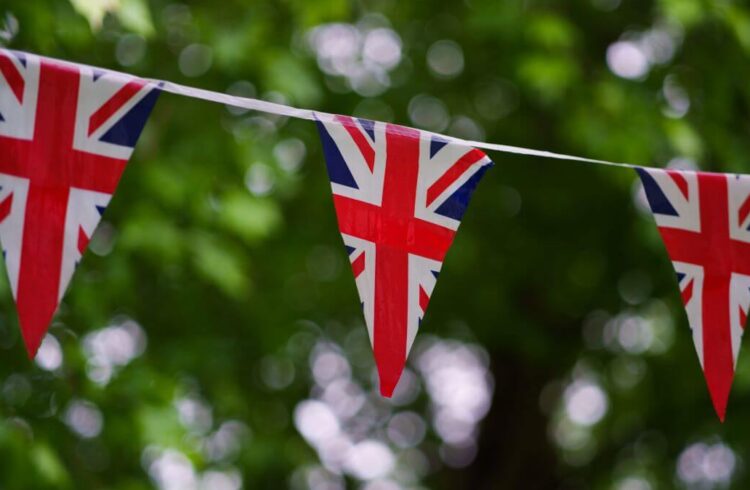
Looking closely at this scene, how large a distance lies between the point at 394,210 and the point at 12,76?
0.70m

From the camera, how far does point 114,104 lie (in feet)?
5.07


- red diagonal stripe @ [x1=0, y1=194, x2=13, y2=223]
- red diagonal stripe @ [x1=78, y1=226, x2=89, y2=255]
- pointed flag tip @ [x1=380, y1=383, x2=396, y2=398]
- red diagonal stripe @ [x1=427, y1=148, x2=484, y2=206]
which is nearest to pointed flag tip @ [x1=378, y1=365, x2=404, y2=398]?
pointed flag tip @ [x1=380, y1=383, x2=396, y2=398]

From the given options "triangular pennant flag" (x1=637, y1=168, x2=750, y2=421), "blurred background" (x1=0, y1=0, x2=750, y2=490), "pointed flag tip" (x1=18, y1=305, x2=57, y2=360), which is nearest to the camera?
"pointed flag tip" (x1=18, y1=305, x2=57, y2=360)

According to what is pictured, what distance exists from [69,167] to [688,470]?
4.28 meters

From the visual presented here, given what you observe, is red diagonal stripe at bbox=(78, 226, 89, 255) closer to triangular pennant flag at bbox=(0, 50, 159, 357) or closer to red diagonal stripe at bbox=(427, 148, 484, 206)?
triangular pennant flag at bbox=(0, 50, 159, 357)

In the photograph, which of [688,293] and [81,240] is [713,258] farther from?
[81,240]

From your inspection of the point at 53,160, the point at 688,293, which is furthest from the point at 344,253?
the point at 53,160

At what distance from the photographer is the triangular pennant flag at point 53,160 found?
1.48 metres

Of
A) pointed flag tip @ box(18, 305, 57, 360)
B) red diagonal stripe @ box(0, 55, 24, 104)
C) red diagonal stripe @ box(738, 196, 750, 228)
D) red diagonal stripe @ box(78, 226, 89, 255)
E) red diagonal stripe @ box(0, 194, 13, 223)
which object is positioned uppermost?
red diagonal stripe @ box(0, 55, 24, 104)

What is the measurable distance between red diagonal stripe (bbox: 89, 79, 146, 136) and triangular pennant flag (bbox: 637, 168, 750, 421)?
103cm

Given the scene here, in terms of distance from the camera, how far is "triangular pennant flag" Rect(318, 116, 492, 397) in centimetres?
158

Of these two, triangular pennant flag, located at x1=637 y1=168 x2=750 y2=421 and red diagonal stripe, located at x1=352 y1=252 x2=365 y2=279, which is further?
triangular pennant flag, located at x1=637 y1=168 x2=750 y2=421

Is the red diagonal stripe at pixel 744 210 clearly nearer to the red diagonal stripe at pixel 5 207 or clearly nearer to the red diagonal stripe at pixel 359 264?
the red diagonal stripe at pixel 359 264

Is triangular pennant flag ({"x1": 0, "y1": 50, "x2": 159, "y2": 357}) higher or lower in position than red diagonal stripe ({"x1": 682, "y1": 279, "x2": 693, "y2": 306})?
higher
